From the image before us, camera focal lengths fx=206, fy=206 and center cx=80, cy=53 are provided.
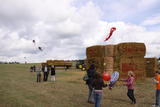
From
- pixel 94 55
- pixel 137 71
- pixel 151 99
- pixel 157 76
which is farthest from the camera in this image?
pixel 94 55

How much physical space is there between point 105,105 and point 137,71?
26.6 feet

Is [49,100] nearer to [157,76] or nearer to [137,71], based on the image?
[157,76]

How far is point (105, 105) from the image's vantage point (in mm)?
9508

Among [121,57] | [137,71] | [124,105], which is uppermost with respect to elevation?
[121,57]

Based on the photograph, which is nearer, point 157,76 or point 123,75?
point 157,76

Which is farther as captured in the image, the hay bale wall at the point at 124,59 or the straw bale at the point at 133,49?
the straw bale at the point at 133,49

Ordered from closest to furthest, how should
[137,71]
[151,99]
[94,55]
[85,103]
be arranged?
[85,103], [151,99], [137,71], [94,55]

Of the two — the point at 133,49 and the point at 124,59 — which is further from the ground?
the point at 133,49

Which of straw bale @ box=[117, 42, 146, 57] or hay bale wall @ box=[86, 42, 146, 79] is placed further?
straw bale @ box=[117, 42, 146, 57]

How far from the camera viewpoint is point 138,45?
→ 56.0 feet

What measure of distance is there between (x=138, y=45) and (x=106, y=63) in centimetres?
318

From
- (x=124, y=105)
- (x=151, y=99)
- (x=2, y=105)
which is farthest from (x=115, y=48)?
(x=2, y=105)

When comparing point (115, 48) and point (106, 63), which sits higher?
point (115, 48)

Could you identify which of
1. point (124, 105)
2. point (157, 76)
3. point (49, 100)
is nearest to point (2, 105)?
point (49, 100)
